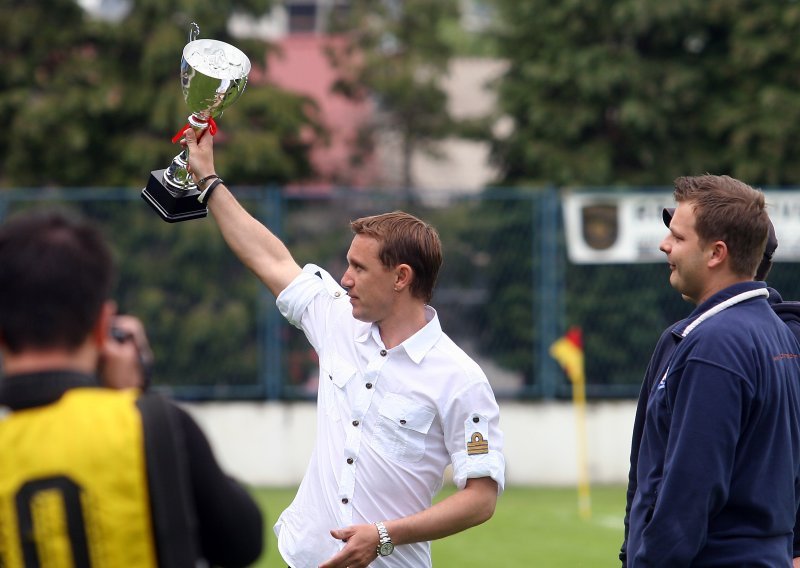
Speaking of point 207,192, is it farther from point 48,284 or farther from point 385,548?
point 48,284

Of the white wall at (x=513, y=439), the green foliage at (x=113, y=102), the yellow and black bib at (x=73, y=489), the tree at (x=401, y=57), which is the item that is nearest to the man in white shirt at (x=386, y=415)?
the yellow and black bib at (x=73, y=489)

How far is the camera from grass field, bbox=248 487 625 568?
858 centimetres

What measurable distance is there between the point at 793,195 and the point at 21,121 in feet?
31.3

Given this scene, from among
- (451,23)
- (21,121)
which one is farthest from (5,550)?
(451,23)

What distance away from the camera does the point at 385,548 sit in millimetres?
3748

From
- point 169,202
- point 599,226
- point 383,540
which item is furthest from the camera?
point 599,226

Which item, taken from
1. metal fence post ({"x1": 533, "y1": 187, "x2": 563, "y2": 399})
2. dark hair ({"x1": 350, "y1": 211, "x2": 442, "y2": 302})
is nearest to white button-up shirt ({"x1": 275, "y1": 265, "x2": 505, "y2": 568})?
dark hair ({"x1": 350, "y1": 211, "x2": 442, "y2": 302})

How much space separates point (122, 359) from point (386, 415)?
139 cm

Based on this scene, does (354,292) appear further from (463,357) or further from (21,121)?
→ (21,121)

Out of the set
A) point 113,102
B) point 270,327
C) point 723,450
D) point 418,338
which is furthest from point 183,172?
point 113,102

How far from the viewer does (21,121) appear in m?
16.1

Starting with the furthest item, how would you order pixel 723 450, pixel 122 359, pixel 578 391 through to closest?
pixel 578 391, pixel 723 450, pixel 122 359

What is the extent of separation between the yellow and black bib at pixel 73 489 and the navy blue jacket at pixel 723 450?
5.09ft

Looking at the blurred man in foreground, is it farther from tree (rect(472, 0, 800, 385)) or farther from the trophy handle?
tree (rect(472, 0, 800, 385))
